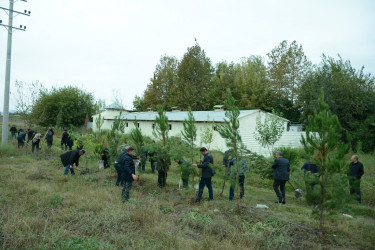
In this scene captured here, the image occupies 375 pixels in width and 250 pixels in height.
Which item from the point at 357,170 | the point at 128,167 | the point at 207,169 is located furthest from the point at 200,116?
the point at 128,167

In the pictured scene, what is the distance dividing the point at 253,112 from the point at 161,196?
15.6 metres

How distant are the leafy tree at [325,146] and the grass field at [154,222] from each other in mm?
590

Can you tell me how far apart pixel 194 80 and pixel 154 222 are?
31056 millimetres

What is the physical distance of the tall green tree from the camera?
3559 centimetres

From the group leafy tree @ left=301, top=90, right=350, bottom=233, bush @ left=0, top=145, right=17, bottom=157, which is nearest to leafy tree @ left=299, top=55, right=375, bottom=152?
leafy tree @ left=301, top=90, right=350, bottom=233

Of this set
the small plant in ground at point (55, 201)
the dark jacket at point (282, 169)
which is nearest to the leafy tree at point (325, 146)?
the dark jacket at point (282, 169)

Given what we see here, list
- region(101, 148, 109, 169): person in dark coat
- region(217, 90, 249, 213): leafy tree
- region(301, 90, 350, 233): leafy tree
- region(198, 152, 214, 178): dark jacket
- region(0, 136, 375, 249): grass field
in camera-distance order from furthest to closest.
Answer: region(101, 148, 109, 169): person in dark coat
region(198, 152, 214, 178): dark jacket
region(217, 90, 249, 213): leafy tree
region(301, 90, 350, 233): leafy tree
region(0, 136, 375, 249): grass field

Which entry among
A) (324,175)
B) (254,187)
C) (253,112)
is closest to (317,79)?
(253,112)

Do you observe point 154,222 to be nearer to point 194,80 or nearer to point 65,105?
point 194,80

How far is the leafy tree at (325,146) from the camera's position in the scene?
5656mm

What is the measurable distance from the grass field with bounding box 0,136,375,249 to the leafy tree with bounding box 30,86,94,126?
2767 centimetres

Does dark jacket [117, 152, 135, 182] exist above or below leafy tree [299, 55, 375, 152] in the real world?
below

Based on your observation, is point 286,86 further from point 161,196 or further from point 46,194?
point 46,194

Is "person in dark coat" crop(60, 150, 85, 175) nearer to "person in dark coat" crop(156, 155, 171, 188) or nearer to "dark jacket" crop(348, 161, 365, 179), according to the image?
"person in dark coat" crop(156, 155, 171, 188)
